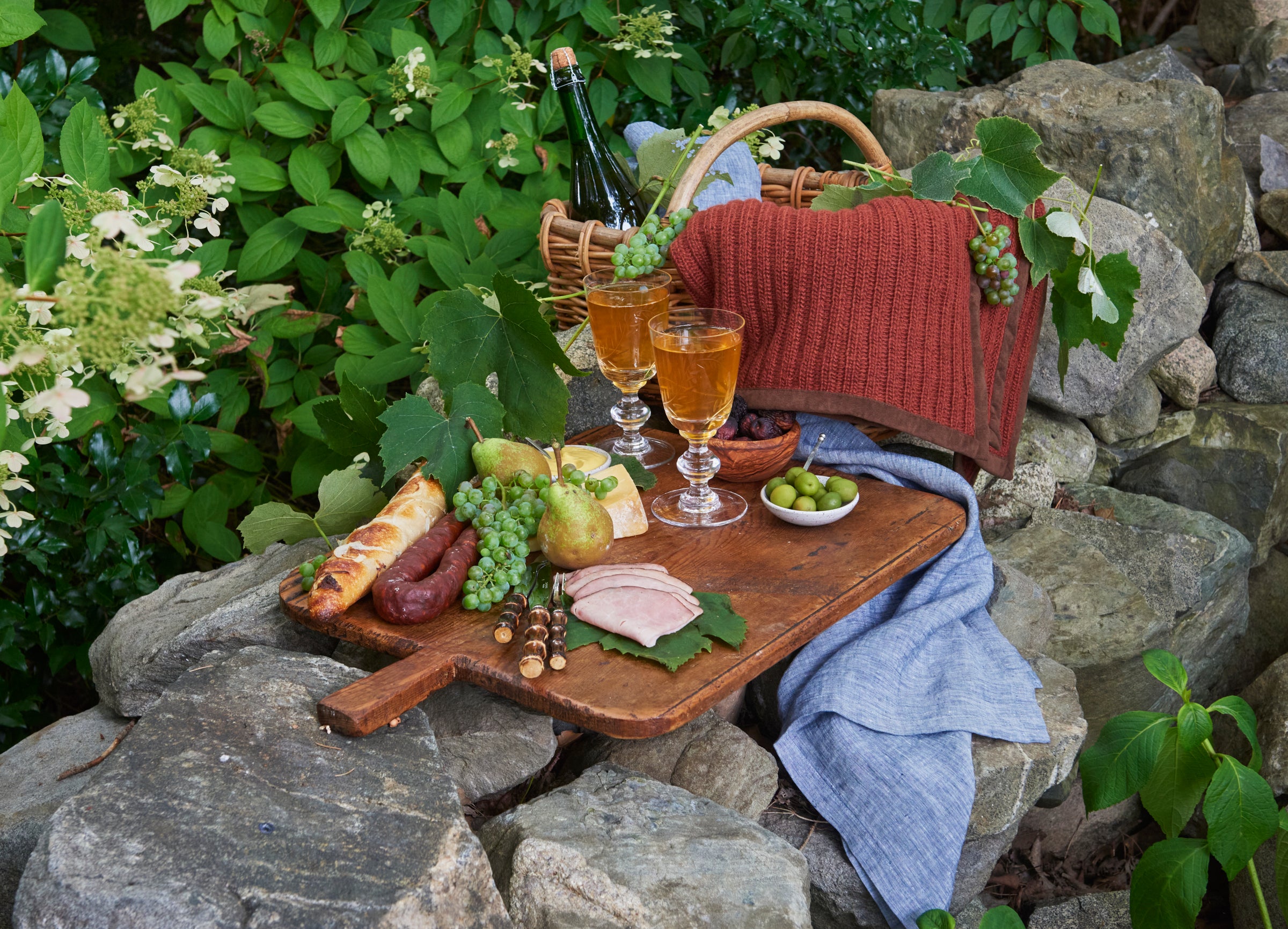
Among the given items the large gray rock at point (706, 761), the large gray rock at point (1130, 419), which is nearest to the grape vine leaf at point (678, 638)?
the large gray rock at point (706, 761)

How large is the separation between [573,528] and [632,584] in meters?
0.14

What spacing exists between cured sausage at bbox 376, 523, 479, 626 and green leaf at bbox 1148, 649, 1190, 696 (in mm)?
1174

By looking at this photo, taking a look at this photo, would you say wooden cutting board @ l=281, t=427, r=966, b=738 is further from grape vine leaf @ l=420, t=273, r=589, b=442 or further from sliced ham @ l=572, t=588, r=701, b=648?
grape vine leaf @ l=420, t=273, r=589, b=442

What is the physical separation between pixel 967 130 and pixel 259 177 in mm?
2166

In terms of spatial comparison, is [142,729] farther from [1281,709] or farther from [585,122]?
[1281,709]

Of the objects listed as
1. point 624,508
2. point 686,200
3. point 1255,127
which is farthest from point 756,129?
point 1255,127

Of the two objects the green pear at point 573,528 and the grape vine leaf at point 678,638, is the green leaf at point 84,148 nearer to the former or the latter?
the green pear at point 573,528

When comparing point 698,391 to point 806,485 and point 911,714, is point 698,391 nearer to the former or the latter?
point 806,485

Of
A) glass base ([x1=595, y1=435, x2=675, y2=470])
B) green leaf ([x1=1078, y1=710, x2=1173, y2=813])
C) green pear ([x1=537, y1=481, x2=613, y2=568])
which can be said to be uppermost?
green pear ([x1=537, y1=481, x2=613, y2=568])

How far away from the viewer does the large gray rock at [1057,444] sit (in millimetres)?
2951

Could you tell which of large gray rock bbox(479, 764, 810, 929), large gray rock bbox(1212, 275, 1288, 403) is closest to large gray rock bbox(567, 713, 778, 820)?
large gray rock bbox(479, 764, 810, 929)

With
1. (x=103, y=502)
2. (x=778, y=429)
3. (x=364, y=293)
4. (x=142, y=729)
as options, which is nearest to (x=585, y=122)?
(x=364, y=293)

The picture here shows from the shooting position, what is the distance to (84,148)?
1.98m

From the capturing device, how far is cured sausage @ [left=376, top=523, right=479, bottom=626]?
1.59 meters
